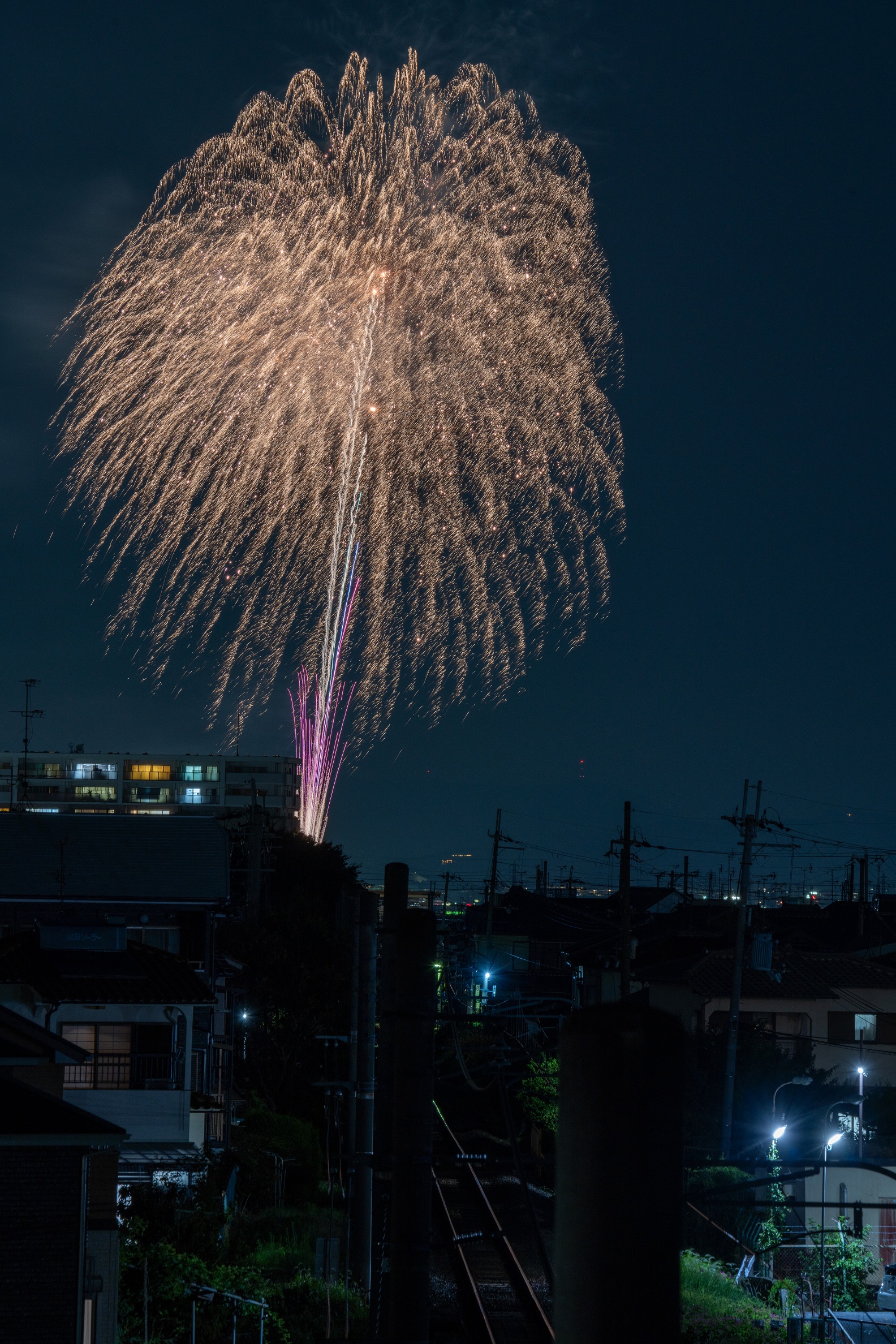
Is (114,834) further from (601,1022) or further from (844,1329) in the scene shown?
(601,1022)

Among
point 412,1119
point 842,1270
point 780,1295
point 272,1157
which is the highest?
point 412,1119

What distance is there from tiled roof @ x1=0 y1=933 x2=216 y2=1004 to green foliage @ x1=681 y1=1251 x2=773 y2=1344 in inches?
443

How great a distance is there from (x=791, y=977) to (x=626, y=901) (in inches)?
671

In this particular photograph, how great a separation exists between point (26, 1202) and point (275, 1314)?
6189 mm

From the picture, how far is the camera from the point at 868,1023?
44812 millimetres

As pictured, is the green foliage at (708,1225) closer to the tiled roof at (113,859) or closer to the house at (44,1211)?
the tiled roof at (113,859)

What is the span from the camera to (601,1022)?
209cm

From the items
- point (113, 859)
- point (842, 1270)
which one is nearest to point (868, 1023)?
point (842, 1270)

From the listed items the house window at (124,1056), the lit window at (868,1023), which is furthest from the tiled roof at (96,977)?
the lit window at (868,1023)

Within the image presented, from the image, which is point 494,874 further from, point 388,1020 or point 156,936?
point 388,1020

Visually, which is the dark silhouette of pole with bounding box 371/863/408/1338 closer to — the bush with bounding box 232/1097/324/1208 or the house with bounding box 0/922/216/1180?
the house with bounding box 0/922/216/1180

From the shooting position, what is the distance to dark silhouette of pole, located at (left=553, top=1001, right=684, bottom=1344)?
2064mm

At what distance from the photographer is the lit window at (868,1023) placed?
4441 cm

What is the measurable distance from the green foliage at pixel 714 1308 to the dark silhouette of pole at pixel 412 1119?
10.8 meters
